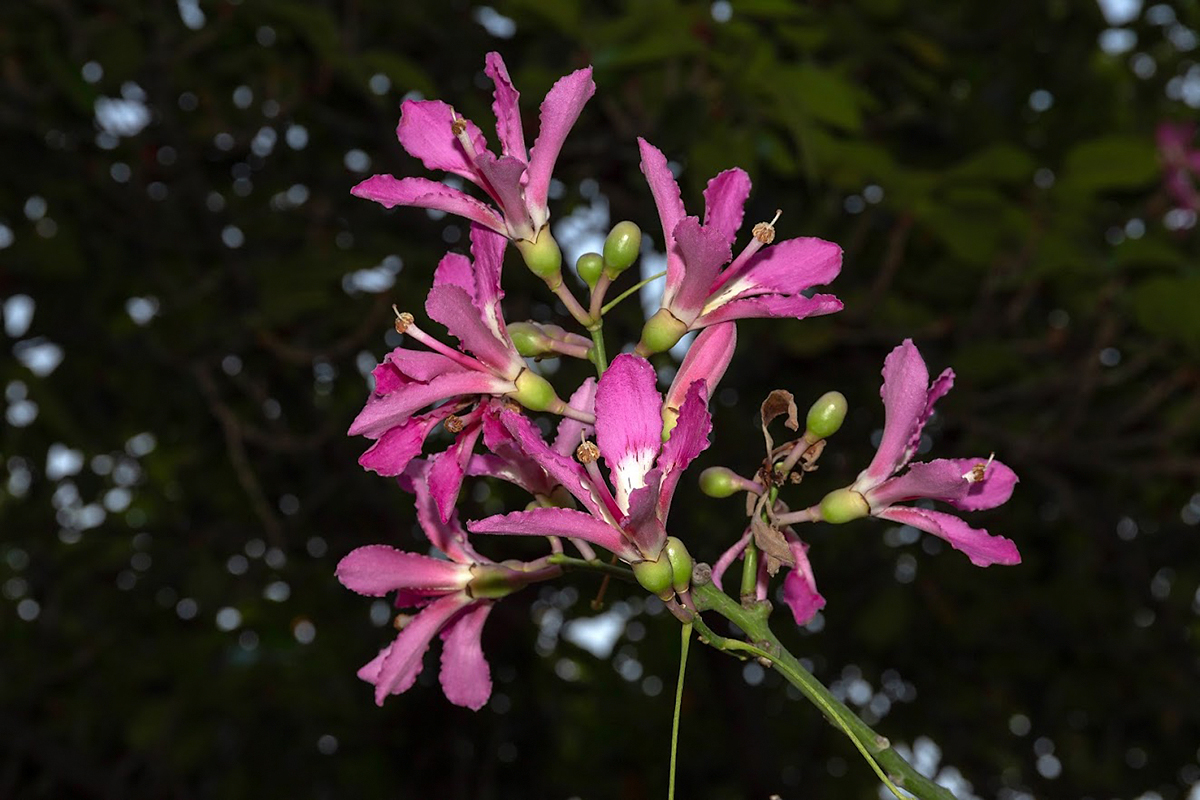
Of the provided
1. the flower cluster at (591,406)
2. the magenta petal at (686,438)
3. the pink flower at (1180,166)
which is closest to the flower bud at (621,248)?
the flower cluster at (591,406)

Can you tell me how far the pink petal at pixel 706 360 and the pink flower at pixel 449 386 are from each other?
0.36ft

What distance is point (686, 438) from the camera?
97 cm

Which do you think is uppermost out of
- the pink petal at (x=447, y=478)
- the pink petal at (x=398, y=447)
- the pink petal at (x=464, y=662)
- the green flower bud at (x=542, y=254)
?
the green flower bud at (x=542, y=254)

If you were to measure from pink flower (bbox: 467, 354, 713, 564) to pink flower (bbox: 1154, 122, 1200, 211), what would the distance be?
3031mm

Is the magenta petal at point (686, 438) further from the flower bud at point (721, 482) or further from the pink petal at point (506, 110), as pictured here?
the pink petal at point (506, 110)

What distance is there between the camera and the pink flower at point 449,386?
41.3 inches

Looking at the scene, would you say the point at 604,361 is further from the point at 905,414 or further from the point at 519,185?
the point at 905,414

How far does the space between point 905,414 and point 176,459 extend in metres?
4.09

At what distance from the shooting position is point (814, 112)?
2387mm

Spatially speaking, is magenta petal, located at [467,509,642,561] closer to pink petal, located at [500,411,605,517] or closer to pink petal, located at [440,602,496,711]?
pink petal, located at [500,411,605,517]

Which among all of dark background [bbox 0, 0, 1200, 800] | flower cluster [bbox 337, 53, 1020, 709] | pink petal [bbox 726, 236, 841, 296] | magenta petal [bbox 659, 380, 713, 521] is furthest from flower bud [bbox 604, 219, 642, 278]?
dark background [bbox 0, 0, 1200, 800]

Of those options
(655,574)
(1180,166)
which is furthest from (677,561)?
(1180,166)

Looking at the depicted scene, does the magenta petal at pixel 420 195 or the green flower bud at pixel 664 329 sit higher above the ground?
the magenta petal at pixel 420 195

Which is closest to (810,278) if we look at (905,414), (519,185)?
(905,414)
